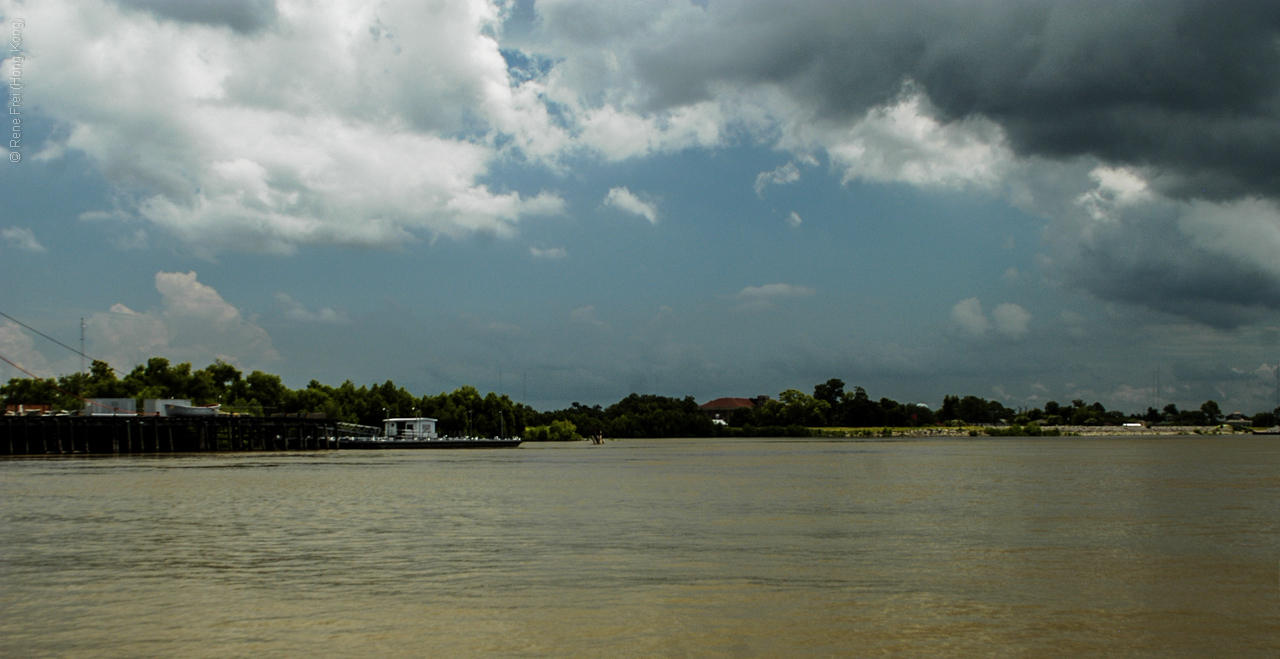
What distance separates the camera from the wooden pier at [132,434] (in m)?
A: 98.5

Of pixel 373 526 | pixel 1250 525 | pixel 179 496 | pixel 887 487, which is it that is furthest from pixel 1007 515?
pixel 179 496

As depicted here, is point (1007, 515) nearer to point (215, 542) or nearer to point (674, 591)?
point (674, 591)

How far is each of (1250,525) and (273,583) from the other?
25.4 meters

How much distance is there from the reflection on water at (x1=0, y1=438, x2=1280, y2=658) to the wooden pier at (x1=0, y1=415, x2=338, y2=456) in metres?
73.4

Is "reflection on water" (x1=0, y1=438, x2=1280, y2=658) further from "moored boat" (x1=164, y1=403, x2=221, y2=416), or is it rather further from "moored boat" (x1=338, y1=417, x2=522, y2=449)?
"moored boat" (x1=338, y1=417, x2=522, y2=449)

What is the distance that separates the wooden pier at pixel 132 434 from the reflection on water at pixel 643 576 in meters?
73.4

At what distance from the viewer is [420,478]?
53.5m

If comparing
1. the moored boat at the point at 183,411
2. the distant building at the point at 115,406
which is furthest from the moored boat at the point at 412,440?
the distant building at the point at 115,406

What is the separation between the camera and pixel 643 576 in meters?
17.5

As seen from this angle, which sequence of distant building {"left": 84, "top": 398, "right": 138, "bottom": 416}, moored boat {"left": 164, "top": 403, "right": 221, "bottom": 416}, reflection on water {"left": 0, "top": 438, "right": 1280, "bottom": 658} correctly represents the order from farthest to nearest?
1. moored boat {"left": 164, "top": 403, "right": 221, "bottom": 416}
2. distant building {"left": 84, "top": 398, "right": 138, "bottom": 416}
3. reflection on water {"left": 0, "top": 438, "right": 1280, "bottom": 658}

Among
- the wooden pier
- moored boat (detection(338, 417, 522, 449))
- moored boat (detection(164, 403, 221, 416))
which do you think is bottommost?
moored boat (detection(338, 417, 522, 449))

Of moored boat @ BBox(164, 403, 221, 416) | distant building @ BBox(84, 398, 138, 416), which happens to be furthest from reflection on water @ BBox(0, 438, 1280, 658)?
moored boat @ BBox(164, 403, 221, 416)

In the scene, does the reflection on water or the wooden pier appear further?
the wooden pier

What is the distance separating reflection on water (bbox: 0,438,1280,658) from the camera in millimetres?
12602
